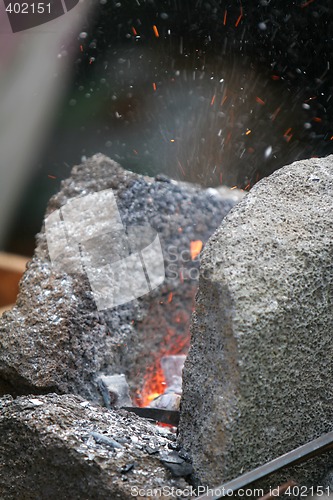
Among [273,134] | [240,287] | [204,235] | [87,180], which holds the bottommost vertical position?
[204,235]

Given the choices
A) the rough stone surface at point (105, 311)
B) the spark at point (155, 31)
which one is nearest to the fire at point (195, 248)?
the rough stone surface at point (105, 311)

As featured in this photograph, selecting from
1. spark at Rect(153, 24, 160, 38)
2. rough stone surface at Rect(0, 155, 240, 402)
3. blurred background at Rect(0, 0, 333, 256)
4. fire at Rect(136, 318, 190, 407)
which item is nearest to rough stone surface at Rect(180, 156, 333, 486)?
rough stone surface at Rect(0, 155, 240, 402)

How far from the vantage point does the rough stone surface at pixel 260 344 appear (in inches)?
47.4

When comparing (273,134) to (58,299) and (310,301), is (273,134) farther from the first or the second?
(310,301)

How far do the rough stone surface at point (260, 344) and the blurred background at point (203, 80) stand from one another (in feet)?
3.01

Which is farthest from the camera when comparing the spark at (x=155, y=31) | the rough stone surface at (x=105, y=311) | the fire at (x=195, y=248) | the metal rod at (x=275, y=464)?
the spark at (x=155, y=31)

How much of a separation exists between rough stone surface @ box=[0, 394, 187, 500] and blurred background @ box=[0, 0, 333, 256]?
929mm

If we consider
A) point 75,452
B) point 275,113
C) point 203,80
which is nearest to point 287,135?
point 275,113

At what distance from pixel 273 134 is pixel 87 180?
67 cm

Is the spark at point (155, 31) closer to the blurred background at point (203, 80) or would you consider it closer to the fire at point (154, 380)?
the blurred background at point (203, 80)

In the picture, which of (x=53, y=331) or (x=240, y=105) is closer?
(x=53, y=331)

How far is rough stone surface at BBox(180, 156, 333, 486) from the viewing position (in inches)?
47.4

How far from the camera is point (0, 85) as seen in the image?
2750 millimetres

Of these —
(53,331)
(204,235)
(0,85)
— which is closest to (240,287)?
(53,331)
